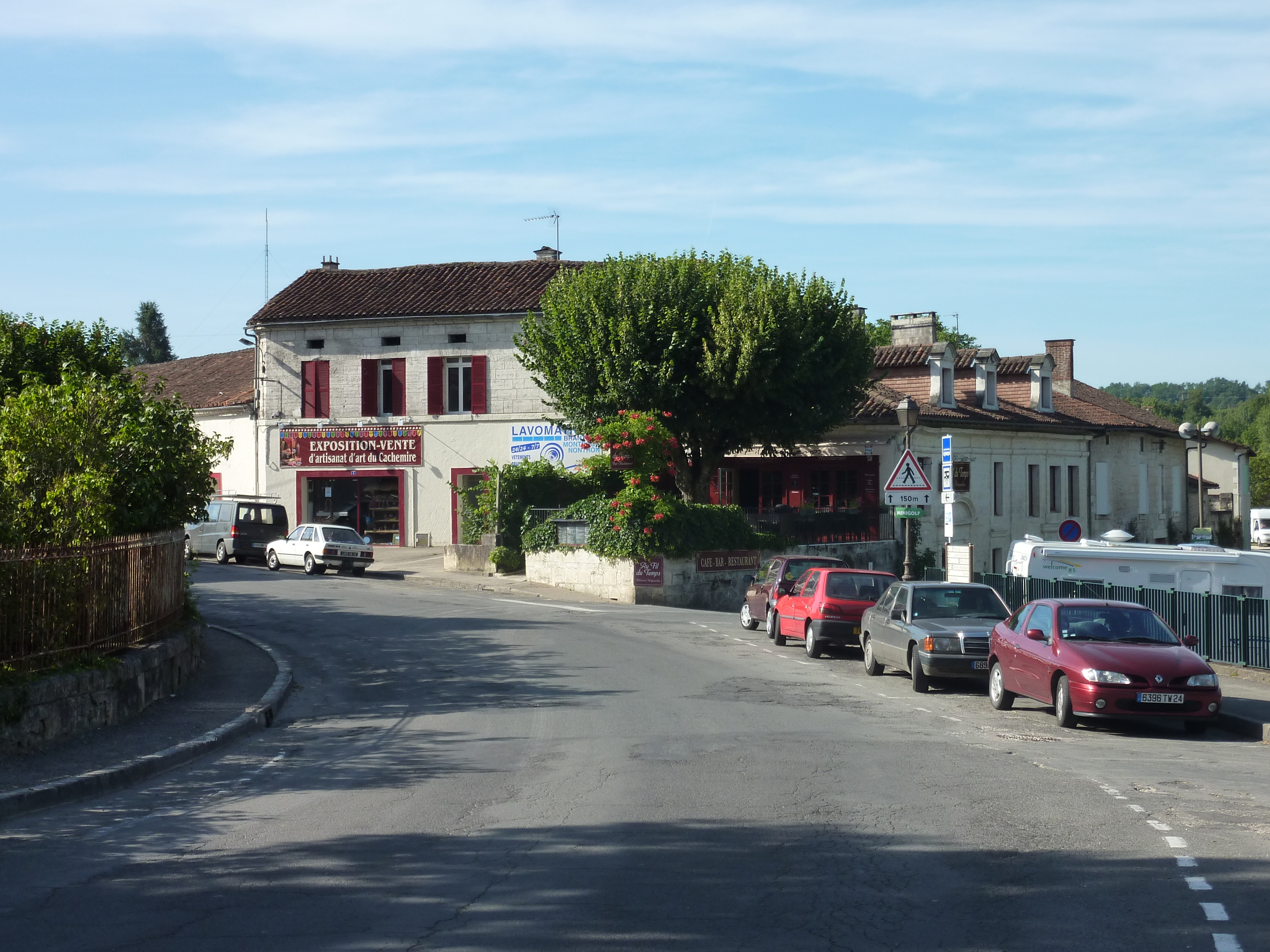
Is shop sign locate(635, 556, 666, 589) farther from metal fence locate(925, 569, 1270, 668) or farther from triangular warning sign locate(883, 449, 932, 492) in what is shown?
metal fence locate(925, 569, 1270, 668)

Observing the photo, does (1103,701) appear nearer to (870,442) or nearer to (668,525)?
(668,525)

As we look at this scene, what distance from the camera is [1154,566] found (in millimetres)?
25953

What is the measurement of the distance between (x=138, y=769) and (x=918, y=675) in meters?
10.2

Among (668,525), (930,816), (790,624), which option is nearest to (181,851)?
(930,816)

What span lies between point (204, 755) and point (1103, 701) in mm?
9147

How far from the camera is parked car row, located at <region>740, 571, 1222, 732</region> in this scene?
13703 mm

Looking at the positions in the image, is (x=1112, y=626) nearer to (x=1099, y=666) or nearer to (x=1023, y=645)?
(x=1023, y=645)

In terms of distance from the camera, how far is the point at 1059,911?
670 cm

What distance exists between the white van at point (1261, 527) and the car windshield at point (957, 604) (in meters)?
67.1

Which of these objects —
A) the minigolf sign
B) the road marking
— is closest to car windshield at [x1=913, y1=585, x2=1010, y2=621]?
the minigolf sign

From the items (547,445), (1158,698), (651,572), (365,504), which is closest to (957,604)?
(1158,698)

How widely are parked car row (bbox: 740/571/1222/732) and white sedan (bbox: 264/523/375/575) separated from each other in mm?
17938

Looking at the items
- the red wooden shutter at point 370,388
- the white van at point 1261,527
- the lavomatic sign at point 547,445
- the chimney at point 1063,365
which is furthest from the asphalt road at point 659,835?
the white van at point 1261,527

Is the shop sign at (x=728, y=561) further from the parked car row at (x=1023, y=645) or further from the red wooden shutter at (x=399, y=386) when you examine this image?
the red wooden shutter at (x=399, y=386)
